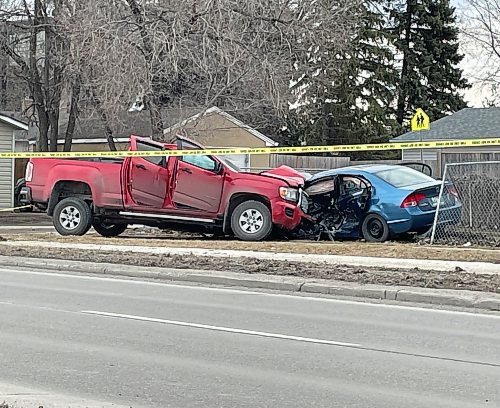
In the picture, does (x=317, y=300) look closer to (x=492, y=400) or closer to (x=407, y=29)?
(x=492, y=400)

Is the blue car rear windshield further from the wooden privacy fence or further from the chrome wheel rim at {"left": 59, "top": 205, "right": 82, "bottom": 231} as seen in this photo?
the wooden privacy fence

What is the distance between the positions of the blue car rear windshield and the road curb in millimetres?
4887

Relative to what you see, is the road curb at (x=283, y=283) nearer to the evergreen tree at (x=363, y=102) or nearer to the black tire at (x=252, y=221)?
the black tire at (x=252, y=221)

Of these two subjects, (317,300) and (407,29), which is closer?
(317,300)

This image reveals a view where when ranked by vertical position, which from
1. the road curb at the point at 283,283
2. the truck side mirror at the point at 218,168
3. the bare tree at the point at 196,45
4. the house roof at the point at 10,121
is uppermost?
the bare tree at the point at 196,45

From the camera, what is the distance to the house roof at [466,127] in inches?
1268

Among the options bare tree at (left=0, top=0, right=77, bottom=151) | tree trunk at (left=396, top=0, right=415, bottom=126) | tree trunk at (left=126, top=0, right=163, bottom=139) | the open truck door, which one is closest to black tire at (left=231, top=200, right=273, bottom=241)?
the open truck door

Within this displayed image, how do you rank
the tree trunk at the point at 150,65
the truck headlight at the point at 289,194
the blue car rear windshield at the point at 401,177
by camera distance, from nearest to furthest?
the blue car rear windshield at the point at 401,177
the truck headlight at the point at 289,194
the tree trunk at the point at 150,65

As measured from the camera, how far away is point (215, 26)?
2408cm

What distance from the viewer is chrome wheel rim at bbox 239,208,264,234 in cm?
1798

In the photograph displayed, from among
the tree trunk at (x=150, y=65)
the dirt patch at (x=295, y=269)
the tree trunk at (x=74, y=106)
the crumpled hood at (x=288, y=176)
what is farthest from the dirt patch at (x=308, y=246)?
the tree trunk at (x=74, y=106)

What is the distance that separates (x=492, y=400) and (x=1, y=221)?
23.8 metres

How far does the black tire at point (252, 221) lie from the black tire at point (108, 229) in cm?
363

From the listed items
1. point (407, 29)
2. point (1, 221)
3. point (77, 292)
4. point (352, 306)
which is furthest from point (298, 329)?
point (407, 29)
